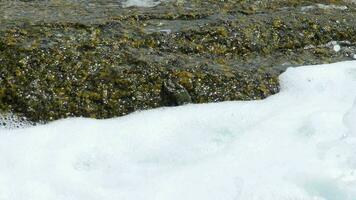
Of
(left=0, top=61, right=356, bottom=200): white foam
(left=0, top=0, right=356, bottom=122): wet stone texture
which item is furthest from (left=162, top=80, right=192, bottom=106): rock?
(left=0, top=61, right=356, bottom=200): white foam

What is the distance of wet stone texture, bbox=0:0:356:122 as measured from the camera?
5258mm

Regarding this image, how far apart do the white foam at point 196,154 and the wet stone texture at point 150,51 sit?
0.74 feet

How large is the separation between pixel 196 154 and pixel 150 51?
154cm

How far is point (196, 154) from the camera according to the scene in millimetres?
4770

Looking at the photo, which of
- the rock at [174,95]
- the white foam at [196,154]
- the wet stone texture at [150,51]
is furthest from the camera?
the rock at [174,95]

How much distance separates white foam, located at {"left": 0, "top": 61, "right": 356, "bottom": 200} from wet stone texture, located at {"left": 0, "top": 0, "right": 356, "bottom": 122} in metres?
0.23

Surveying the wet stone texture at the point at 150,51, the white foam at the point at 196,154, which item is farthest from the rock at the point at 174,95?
the white foam at the point at 196,154

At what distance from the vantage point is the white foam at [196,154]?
13.9 feet

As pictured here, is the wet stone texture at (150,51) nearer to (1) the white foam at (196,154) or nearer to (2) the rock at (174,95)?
(2) the rock at (174,95)

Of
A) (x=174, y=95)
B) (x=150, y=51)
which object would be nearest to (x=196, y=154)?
(x=174, y=95)

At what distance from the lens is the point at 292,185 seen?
4.30 metres

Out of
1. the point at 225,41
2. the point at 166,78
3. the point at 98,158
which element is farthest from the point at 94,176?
the point at 225,41

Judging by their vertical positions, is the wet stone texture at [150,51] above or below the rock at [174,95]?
above

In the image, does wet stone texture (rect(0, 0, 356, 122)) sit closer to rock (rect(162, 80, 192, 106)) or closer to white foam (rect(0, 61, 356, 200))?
rock (rect(162, 80, 192, 106))
